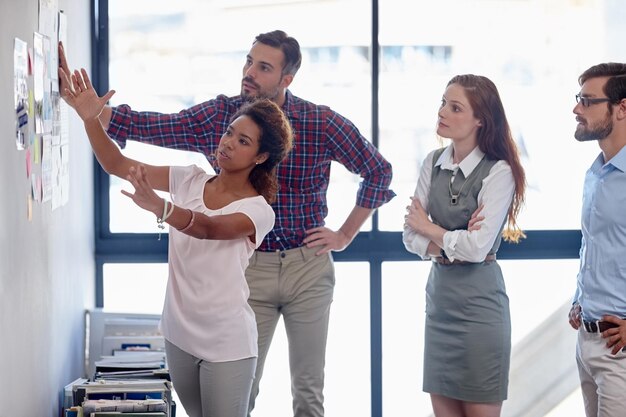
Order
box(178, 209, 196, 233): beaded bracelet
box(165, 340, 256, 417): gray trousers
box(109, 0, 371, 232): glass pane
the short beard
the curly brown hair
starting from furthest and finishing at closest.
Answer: box(109, 0, 371, 232): glass pane < the short beard < the curly brown hair < box(165, 340, 256, 417): gray trousers < box(178, 209, 196, 233): beaded bracelet

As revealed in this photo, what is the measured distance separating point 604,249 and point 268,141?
110cm

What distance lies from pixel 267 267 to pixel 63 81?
1.01 m

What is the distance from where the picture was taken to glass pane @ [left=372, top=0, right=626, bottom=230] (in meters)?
4.59

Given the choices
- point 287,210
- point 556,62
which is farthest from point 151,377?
point 556,62

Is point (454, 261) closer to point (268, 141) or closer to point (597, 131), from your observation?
point (597, 131)

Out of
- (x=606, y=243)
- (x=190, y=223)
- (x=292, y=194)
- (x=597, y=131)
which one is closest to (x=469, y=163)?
(x=597, y=131)

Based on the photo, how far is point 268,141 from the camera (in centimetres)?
302

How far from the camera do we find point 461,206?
3.46 metres

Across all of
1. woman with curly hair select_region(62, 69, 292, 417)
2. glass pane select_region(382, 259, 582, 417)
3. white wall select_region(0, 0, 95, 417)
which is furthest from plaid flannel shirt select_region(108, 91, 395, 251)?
glass pane select_region(382, 259, 582, 417)

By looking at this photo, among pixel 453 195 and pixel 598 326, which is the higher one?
pixel 453 195

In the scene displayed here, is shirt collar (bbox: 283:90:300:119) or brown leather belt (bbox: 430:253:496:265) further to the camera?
shirt collar (bbox: 283:90:300:119)

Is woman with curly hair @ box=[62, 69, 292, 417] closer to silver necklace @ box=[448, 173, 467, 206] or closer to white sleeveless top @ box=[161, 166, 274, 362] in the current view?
white sleeveless top @ box=[161, 166, 274, 362]

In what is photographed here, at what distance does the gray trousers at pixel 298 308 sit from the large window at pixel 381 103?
80 centimetres

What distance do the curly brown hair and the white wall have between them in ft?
2.23
